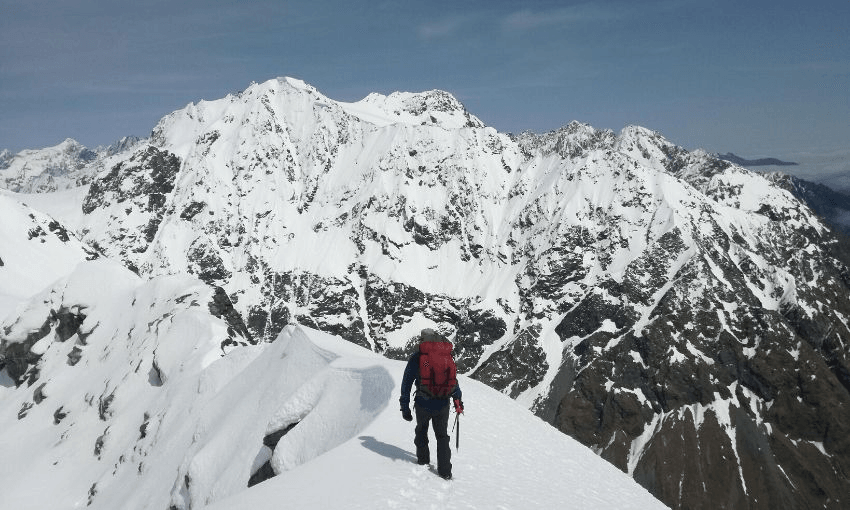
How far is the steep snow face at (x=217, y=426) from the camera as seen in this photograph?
1396 cm

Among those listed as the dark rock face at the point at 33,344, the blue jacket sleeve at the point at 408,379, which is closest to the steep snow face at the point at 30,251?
the dark rock face at the point at 33,344

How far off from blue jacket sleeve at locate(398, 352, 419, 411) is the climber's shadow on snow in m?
1.33

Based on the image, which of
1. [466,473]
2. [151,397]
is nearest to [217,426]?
[466,473]

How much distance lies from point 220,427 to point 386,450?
20.0 metres

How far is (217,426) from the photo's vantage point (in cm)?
3350

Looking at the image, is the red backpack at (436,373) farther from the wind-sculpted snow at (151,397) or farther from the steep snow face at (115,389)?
Answer: the steep snow face at (115,389)

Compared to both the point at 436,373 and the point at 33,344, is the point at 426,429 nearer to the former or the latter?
the point at 436,373

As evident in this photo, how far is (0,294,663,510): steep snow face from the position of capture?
1396 cm

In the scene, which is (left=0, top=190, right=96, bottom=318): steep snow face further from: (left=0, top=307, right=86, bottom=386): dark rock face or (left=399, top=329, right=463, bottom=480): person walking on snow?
(left=399, top=329, right=463, bottom=480): person walking on snow

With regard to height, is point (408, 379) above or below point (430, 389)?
above

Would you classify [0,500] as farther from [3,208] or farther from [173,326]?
[3,208]

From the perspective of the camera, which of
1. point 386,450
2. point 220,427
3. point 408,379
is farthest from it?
point 220,427

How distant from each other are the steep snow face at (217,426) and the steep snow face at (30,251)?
28.0m

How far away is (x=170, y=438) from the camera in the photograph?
42094mm
